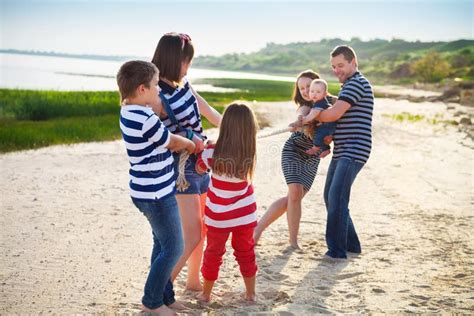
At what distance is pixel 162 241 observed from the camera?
3.97m

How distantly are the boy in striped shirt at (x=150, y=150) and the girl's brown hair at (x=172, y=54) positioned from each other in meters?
0.28

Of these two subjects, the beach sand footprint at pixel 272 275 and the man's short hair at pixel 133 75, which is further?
the beach sand footprint at pixel 272 275

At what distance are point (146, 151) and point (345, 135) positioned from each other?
251 centimetres

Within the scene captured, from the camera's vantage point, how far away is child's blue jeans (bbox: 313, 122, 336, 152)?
567 centimetres

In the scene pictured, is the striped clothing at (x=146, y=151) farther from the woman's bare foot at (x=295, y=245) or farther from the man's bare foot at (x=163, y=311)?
the woman's bare foot at (x=295, y=245)

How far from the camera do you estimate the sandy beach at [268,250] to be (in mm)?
4598

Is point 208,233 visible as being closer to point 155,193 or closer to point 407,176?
point 155,193

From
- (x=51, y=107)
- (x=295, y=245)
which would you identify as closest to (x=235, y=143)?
(x=295, y=245)

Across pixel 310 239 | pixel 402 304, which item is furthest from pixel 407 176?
pixel 402 304

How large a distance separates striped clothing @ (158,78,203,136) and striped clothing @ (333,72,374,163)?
6.29 feet

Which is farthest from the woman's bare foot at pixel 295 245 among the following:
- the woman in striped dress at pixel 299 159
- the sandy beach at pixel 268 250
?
the woman in striped dress at pixel 299 159

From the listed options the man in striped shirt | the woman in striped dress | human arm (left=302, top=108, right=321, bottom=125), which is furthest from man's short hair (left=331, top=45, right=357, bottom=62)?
human arm (left=302, top=108, right=321, bottom=125)

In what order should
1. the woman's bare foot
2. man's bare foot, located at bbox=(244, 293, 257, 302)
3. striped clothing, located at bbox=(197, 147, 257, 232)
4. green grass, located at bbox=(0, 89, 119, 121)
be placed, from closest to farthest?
striped clothing, located at bbox=(197, 147, 257, 232) < man's bare foot, located at bbox=(244, 293, 257, 302) < the woman's bare foot < green grass, located at bbox=(0, 89, 119, 121)

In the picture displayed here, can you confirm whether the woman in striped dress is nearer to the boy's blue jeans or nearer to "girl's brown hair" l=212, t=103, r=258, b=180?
"girl's brown hair" l=212, t=103, r=258, b=180
